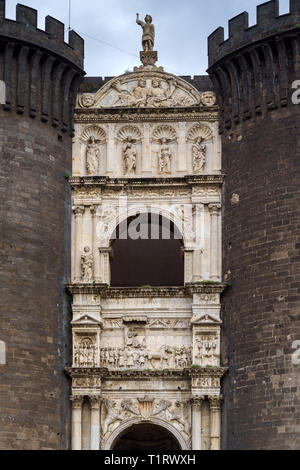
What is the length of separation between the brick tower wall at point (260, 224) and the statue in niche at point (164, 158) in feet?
4.55

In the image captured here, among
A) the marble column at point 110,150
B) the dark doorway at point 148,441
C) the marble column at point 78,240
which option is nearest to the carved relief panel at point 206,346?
the marble column at point 78,240

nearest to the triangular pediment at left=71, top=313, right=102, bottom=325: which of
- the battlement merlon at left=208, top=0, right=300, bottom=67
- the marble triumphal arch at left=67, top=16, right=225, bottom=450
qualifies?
the marble triumphal arch at left=67, top=16, right=225, bottom=450

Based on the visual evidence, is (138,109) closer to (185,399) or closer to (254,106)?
(254,106)

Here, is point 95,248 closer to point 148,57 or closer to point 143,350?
point 143,350

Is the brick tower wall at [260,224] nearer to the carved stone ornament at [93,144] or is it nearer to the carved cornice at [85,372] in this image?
the carved cornice at [85,372]

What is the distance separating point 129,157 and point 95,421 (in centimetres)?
652

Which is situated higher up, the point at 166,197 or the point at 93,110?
the point at 93,110

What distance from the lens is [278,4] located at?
35.5 metres

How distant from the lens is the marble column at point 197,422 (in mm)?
33656

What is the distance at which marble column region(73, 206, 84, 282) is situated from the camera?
115 ft

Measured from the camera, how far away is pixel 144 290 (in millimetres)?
34906

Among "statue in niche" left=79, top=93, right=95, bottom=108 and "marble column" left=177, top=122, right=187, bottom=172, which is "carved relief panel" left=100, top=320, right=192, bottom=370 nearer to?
"marble column" left=177, top=122, right=187, bottom=172
